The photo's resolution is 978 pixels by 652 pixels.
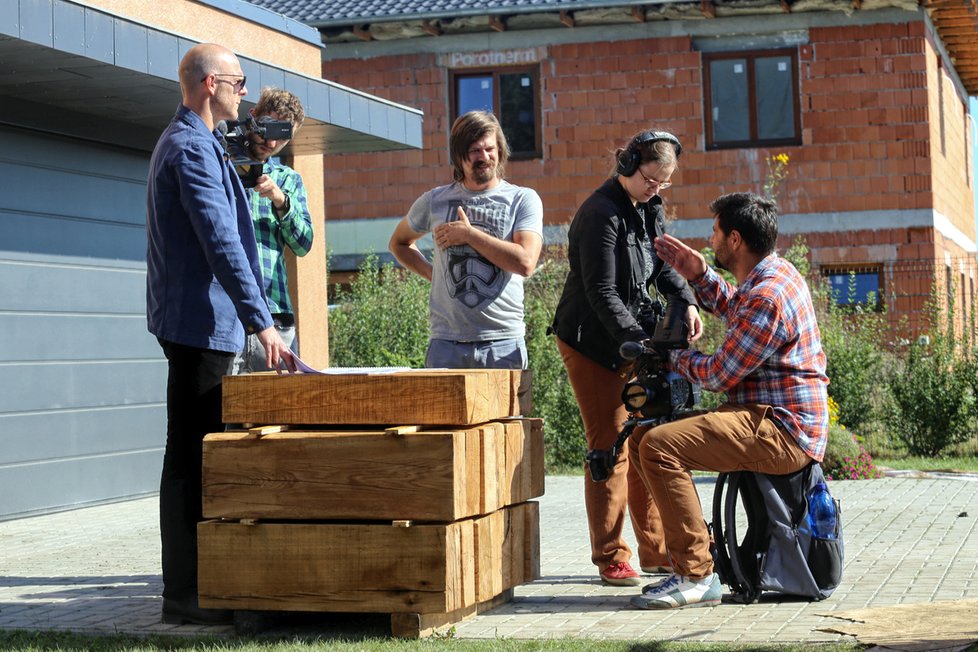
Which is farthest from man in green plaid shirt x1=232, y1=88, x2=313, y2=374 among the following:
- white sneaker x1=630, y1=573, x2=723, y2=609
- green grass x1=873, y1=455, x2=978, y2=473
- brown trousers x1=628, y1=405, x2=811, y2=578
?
green grass x1=873, y1=455, x2=978, y2=473

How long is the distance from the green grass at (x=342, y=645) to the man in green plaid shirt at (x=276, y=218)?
132 centimetres

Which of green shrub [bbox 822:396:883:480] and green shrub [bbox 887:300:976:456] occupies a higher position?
green shrub [bbox 887:300:976:456]

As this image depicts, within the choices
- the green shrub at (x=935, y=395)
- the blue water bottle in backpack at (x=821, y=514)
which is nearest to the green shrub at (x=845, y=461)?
the green shrub at (x=935, y=395)

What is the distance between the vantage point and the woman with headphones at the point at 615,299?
21.2ft

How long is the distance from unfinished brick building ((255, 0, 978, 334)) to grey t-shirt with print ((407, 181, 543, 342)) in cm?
1408

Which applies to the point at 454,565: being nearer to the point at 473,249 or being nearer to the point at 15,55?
the point at 473,249

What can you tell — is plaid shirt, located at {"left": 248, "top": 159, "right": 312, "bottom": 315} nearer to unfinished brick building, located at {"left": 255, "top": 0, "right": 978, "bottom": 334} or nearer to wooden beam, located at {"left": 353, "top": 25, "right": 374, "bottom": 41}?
unfinished brick building, located at {"left": 255, "top": 0, "right": 978, "bottom": 334}

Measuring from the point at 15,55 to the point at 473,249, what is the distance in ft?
12.6

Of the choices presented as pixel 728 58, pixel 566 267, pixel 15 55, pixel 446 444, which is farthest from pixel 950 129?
pixel 446 444

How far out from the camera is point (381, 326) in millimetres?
14992

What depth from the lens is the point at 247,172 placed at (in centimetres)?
629

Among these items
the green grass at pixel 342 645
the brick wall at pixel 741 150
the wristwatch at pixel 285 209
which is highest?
the brick wall at pixel 741 150

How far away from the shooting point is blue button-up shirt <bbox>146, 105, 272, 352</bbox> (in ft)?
18.6

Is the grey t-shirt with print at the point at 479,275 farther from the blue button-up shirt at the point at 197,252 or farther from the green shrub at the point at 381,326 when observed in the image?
the green shrub at the point at 381,326
